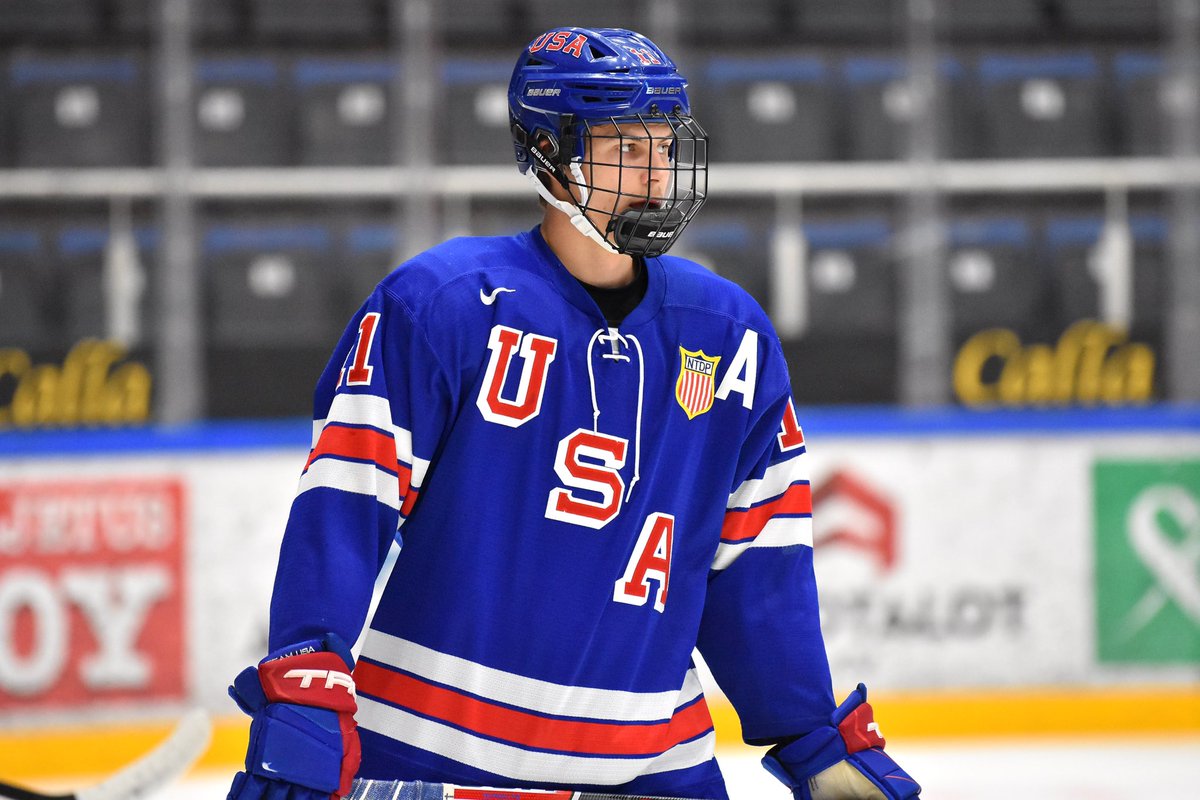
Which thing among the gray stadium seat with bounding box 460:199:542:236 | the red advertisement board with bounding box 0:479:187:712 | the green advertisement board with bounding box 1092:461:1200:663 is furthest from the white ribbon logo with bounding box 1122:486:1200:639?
the red advertisement board with bounding box 0:479:187:712

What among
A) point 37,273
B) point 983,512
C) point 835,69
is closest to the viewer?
point 983,512

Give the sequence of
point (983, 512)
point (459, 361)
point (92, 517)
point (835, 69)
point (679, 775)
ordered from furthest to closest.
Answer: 1. point (835, 69)
2. point (983, 512)
3. point (92, 517)
4. point (679, 775)
5. point (459, 361)

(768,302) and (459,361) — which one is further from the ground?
(459,361)

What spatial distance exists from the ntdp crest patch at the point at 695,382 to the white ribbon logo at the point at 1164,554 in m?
3.23

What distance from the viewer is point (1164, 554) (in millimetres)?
4445

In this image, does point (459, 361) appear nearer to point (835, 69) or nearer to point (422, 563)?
point (422, 563)

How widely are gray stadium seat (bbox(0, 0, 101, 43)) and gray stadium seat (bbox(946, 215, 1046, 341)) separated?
269cm

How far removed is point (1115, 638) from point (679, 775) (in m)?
3.16

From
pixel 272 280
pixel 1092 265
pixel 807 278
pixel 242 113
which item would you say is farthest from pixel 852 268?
pixel 242 113

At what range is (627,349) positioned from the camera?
1508 mm

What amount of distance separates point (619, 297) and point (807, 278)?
350 centimetres

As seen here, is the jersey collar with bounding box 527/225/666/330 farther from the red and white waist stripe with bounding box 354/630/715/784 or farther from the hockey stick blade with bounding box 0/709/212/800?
the hockey stick blade with bounding box 0/709/212/800

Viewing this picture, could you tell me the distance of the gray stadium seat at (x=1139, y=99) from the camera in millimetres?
5047

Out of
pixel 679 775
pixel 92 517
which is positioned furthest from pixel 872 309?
pixel 679 775
